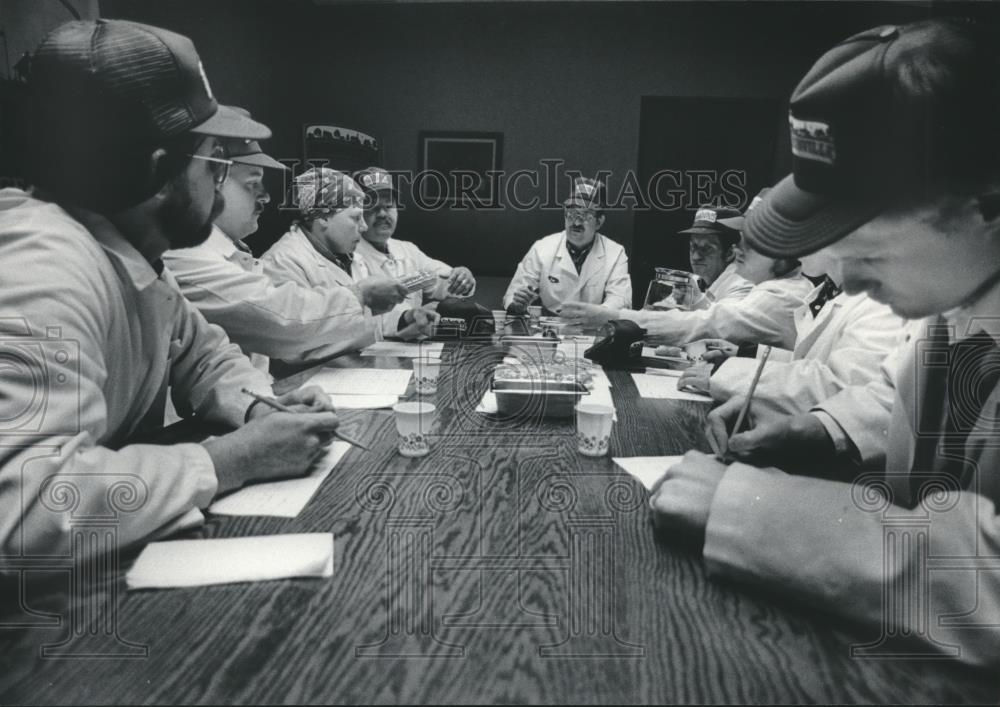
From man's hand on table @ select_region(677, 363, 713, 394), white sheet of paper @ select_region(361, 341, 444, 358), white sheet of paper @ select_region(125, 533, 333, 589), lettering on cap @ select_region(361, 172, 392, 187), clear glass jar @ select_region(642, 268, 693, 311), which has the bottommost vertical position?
white sheet of paper @ select_region(361, 341, 444, 358)

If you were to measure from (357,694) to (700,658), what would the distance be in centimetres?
38

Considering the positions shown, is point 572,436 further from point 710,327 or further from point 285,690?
point 710,327

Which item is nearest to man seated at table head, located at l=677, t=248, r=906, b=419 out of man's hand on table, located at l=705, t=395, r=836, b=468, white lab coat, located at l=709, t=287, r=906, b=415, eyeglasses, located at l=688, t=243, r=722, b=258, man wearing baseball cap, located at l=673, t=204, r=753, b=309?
white lab coat, located at l=709, t=287, r=906, b=415

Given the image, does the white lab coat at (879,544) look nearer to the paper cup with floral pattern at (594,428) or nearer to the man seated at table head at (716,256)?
the paper cup with floral pattern at (594,428)

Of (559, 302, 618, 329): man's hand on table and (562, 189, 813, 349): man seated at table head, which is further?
(559, 302, 618, 329): man's hand on table

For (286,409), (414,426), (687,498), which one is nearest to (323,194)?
(286,409)

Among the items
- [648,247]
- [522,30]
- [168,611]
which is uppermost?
[522,30]

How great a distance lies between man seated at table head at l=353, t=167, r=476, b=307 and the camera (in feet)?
14.5

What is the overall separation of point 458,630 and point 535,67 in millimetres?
5619

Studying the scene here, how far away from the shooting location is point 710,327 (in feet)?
9.93

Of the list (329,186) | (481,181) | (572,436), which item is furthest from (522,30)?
(572,436)

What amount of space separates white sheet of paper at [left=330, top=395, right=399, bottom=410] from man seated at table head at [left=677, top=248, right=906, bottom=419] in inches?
37.8

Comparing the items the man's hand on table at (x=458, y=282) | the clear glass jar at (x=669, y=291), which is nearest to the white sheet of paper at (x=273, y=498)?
the clear glass jar at (x=669, y=291)

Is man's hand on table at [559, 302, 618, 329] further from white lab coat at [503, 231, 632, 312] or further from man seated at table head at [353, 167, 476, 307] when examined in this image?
white lab coat at [503, 231, 632, 312]
